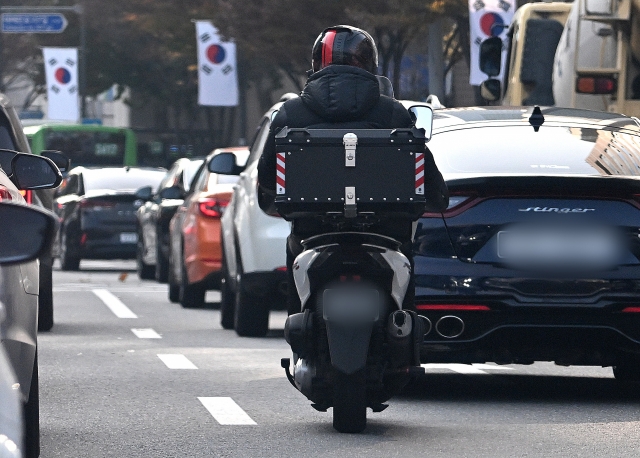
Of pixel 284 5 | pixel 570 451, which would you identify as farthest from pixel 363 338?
pixel 284 5

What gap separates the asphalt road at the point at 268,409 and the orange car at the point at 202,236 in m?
3.21

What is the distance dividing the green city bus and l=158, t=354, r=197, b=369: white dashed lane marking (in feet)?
104

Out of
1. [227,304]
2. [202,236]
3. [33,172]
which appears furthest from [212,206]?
[33,172]

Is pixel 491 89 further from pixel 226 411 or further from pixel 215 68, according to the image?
pixel 215 68

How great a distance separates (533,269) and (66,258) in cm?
1958

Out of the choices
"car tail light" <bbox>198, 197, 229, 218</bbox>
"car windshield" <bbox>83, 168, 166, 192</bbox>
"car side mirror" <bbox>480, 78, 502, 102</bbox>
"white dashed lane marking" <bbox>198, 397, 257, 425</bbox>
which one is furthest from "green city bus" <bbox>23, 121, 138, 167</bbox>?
"white dashed lane marking" <bbox>198, 397, 257, 425</bbox>

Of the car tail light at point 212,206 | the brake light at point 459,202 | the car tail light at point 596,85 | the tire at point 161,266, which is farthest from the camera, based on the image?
the tire at point 161,266

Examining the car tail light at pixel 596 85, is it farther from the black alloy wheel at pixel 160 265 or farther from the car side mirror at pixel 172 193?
the black alloy wheel at pixel 160 265

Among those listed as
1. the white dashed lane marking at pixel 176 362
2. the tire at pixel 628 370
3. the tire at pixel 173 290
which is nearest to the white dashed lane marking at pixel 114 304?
the tire at pixel 173 290

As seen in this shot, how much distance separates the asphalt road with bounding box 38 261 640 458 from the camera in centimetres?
696

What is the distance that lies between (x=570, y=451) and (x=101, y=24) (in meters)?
48.6

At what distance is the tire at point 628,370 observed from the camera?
8.35 metres

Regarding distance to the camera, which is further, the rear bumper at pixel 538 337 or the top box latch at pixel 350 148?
the rear bumper at pixel 538 337

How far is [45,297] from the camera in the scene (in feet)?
44.1
